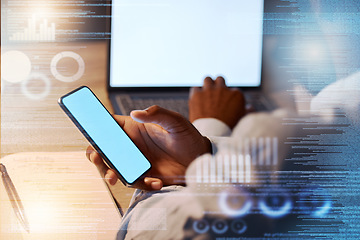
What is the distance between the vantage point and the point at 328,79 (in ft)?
1.34

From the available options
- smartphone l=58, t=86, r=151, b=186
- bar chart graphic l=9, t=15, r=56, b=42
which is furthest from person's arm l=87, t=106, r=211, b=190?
bar chart graphic l=9, t=15, r=56, b=42

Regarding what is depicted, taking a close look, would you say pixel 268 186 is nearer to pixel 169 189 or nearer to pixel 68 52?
pixel 169 189

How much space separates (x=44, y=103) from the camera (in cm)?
42

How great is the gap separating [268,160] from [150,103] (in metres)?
0.18
